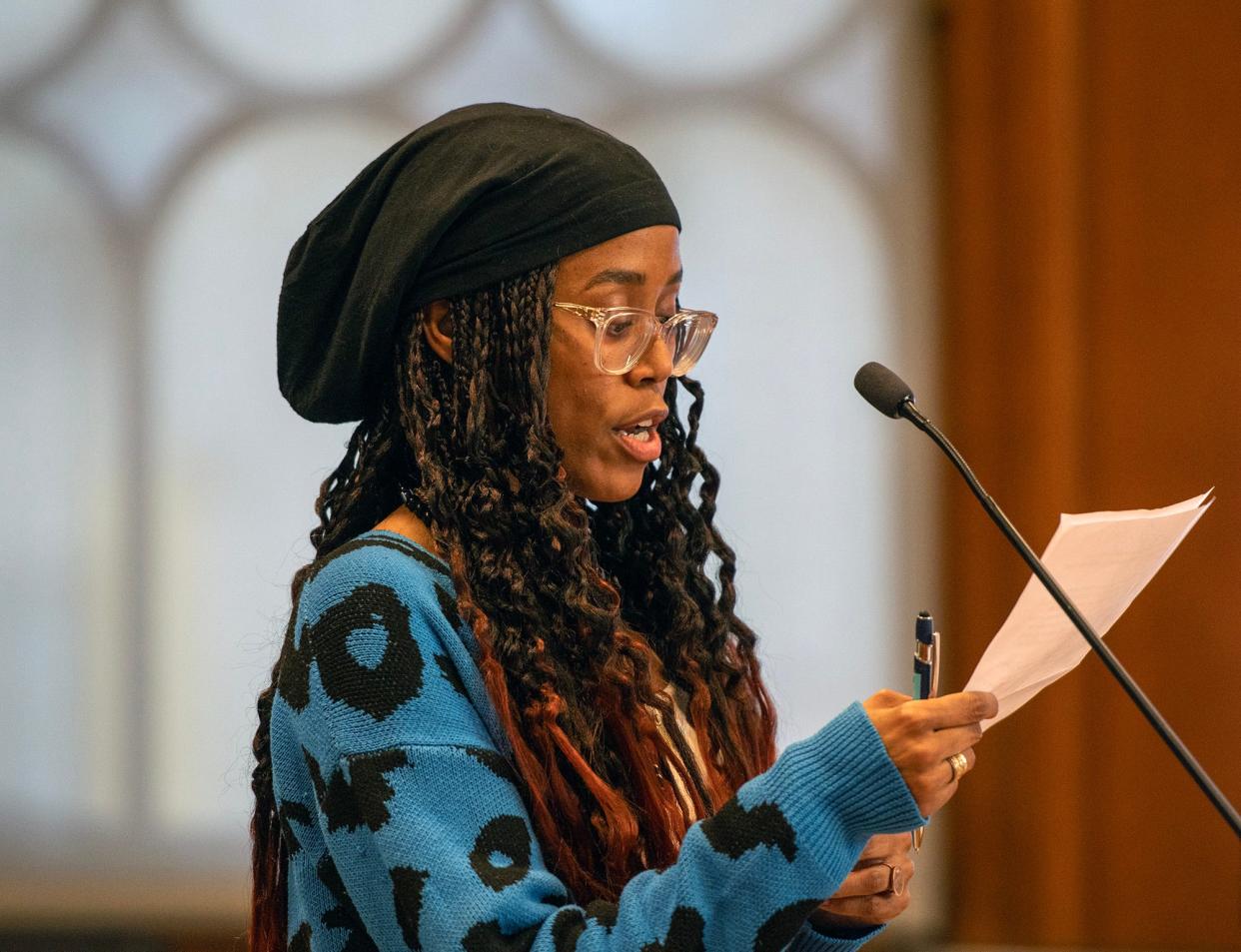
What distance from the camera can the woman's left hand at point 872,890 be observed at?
49.2 inches

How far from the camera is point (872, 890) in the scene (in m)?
1.25

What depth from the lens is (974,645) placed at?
115 inches

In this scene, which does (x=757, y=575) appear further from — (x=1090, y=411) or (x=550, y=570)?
(x=550, y=570)

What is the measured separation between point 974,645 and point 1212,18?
1325mm

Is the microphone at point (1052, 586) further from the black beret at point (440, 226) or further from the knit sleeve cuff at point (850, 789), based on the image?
the black beret at point (440, 226)

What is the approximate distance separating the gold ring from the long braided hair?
0.91 ft

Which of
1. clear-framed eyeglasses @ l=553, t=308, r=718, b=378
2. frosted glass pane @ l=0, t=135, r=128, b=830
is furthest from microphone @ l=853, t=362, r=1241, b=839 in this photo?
frosted glass pane @ l=0, t=135, r=128, b=830

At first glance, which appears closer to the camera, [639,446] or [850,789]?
[850,789]

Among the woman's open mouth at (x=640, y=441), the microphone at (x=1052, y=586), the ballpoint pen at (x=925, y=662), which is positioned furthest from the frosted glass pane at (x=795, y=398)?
the ballpoint pen at (x=925, y=662)

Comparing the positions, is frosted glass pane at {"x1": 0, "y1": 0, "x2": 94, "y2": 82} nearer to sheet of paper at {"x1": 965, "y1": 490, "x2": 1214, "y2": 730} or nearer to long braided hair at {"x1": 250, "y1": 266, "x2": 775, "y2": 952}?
long braided hair at {"x1": 250, "y1": 266, "x2": 775, "y2": 952}

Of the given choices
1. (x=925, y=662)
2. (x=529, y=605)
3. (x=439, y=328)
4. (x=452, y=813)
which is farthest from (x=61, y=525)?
(x=925, y=662)

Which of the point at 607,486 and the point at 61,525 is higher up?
the point at 61,525

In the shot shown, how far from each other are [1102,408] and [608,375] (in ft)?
5.98

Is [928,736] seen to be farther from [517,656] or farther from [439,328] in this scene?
[439,328]
